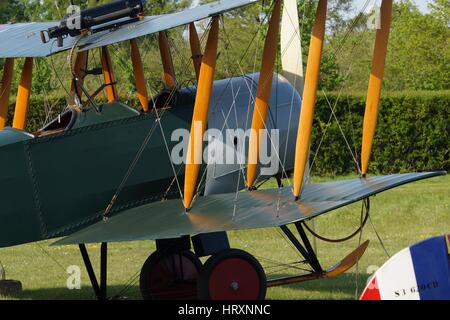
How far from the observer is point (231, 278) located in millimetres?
7492

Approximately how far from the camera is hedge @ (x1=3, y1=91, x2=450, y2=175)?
20.4m

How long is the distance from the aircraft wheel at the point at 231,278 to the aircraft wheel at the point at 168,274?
103 cm

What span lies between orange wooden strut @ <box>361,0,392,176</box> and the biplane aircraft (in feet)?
0.03

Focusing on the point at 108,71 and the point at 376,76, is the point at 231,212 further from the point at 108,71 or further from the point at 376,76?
the point at 108,71

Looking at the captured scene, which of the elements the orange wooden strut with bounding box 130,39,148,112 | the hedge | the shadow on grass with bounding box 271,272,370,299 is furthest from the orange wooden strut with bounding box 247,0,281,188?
the hedge

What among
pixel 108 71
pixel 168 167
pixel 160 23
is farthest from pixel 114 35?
pixel 168 167

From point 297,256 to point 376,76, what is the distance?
4.55m

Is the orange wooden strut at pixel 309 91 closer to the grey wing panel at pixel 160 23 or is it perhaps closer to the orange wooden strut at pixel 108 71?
the grey wing panel at pixel 160 23

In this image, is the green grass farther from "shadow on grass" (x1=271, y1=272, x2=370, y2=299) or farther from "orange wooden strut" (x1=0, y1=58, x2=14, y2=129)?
"orange wooden strut" (x1=0, y1=58, x2=14, y2=129)

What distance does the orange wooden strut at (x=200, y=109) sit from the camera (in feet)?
24.8

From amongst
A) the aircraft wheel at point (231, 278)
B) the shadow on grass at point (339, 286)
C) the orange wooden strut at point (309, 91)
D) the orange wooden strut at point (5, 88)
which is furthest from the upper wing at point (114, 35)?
the shadow on grass at point (339, 286)

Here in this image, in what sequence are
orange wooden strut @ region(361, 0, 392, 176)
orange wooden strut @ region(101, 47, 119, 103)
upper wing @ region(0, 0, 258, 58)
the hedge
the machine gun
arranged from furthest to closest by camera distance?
the hedge
orange wooden strut @ region(101, 47, 119, 103)
the machine gun
orange wooden strut @ region(361, 0, 392, 176)
upper wing @ region(0, 0, 258, 58)
